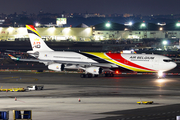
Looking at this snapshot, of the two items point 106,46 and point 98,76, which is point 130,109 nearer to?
point 98,76

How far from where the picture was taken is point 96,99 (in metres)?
35.7

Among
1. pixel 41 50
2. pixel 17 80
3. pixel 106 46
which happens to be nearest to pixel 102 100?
pixel 17 80

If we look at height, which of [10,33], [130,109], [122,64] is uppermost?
[10,33]

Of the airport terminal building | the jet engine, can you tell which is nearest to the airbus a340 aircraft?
the jet engine

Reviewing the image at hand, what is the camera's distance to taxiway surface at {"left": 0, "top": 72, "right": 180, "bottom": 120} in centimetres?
2823

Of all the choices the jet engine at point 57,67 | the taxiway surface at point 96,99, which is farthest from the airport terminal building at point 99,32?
the taxiway surface at point 96,99

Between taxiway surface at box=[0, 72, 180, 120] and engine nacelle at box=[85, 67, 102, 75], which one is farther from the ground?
engine nacelle at box=[85, 67, 102, 75]

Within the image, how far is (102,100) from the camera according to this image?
35.1 meters

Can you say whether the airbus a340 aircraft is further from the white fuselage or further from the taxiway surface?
the taxiway surface

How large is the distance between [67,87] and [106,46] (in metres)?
76.5

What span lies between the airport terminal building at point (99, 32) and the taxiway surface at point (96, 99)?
104 meters

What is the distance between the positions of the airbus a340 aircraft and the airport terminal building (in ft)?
306

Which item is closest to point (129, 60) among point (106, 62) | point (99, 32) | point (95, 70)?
point (106, 62)

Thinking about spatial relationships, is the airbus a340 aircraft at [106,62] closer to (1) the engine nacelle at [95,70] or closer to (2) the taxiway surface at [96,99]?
(1) the engine nacelle at [95,70]
